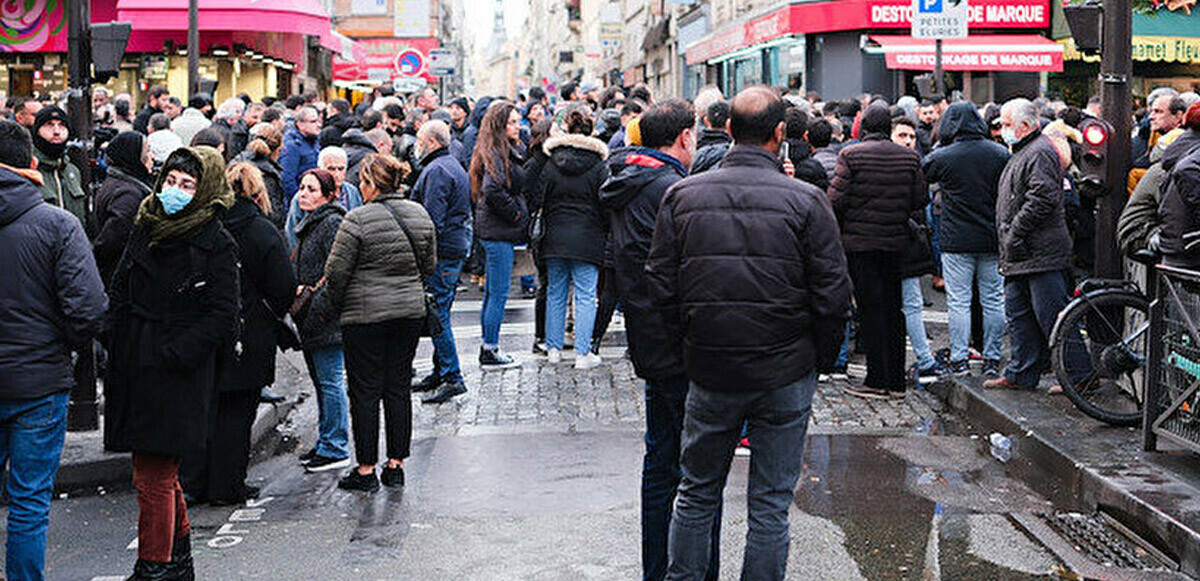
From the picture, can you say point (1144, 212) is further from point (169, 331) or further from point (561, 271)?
point (169, 331)

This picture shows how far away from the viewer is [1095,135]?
9641mm

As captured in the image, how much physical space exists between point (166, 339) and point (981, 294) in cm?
620

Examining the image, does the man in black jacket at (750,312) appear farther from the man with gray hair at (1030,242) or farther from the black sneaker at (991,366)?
the black sneaker at (991,366)

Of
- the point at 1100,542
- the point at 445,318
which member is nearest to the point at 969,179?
the point at 445,318

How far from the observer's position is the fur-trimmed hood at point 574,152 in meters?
10.8

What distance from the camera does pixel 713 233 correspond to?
17.1 ft

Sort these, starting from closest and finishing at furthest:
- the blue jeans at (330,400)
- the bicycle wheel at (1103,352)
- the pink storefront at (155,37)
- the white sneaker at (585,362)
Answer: the blue jeans at (330,400) → the bicycle wheel at (1103,352) → the white sneaker at (585,362) → the pink storefront at (155,37)

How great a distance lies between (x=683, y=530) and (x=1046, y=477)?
132 inches

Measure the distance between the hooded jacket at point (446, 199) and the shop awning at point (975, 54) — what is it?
14.4 metres

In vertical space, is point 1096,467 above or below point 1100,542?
above

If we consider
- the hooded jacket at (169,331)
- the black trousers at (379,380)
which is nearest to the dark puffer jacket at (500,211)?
the black trousers at (379,380)

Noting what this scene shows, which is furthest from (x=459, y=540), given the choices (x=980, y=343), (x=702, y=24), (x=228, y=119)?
(x=702, y=24)

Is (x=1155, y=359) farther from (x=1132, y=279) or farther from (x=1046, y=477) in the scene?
(x=1132, y=279)

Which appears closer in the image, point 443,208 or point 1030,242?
point 1030,242
